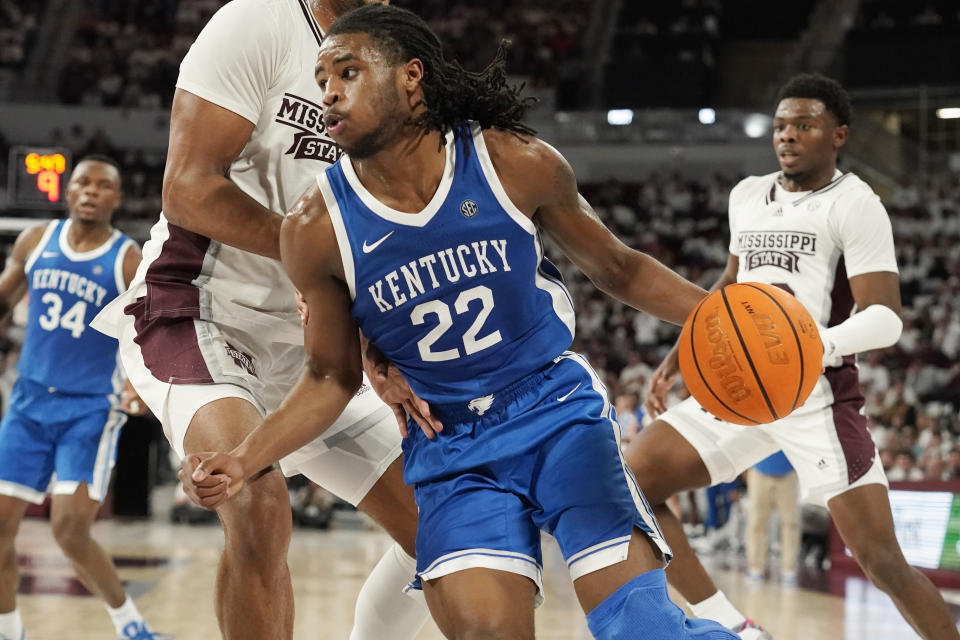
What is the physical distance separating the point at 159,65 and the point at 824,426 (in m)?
19.1

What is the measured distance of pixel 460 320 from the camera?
2777mm

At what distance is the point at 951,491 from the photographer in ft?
27.9

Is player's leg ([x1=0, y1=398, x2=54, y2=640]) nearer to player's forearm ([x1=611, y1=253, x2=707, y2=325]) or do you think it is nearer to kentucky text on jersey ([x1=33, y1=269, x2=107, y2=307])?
kentucky text on jersey ([x1=33, y1=269, x2=107, y2=307])

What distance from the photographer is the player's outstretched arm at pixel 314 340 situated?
2.75 metres

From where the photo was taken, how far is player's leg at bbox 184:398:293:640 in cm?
300

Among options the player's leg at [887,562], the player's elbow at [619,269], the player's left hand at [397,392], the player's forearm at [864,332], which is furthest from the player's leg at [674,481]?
the player's left hand at [397,392]

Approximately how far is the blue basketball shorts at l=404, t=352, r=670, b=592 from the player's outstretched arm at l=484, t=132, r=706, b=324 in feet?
0.93

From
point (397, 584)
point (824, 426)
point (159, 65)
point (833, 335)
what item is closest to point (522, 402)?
point (397, 584)

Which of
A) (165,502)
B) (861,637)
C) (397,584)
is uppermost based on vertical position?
(397,584)

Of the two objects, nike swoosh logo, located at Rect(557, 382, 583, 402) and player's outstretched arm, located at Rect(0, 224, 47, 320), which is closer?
nike swoosh logo, located at Rect(557, 382, 583, 402)

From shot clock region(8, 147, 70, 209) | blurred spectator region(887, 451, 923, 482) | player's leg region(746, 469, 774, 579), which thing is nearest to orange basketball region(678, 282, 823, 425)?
player's leg region(746, 469, 774, 579)

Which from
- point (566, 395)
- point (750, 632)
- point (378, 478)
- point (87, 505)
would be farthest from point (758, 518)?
point (566, 395)

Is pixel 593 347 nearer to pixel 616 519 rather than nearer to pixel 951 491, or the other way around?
pixel 951 491

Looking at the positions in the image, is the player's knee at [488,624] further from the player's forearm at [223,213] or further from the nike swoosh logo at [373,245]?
the player's forearm at [223,213]
